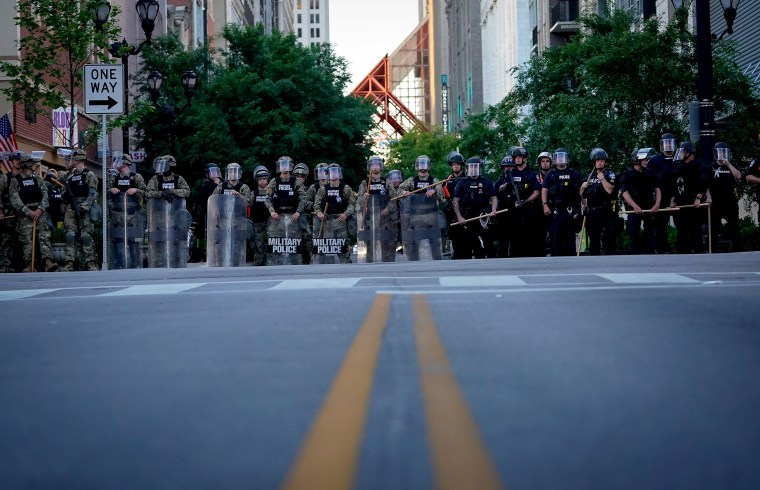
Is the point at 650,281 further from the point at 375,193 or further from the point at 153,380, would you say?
the point at 375,193

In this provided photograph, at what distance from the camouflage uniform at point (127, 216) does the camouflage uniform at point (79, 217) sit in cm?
60

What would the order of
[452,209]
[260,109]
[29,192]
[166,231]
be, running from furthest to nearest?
[260,109], [452,209], [166,231], [29,192]

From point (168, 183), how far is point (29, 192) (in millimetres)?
2560

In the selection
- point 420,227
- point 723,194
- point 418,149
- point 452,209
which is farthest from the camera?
point 418,149

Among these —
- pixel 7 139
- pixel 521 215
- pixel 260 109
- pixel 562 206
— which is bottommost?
pixel 521 215

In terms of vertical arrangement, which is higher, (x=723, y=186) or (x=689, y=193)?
(x=723, y=186)

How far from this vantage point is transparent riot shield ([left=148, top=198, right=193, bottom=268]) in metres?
28.1

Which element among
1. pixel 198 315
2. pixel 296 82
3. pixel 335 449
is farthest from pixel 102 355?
pixel 296 82

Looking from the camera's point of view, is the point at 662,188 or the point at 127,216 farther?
the point at 127,216

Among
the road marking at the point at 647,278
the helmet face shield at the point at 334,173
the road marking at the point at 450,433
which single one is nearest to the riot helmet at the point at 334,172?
the helmet face shield at the point at 334,173

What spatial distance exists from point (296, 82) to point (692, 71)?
2397 cm

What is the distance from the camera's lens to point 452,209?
28922mm

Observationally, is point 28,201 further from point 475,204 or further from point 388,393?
point 388,393

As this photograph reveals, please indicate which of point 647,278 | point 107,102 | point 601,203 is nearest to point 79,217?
point 107,102
